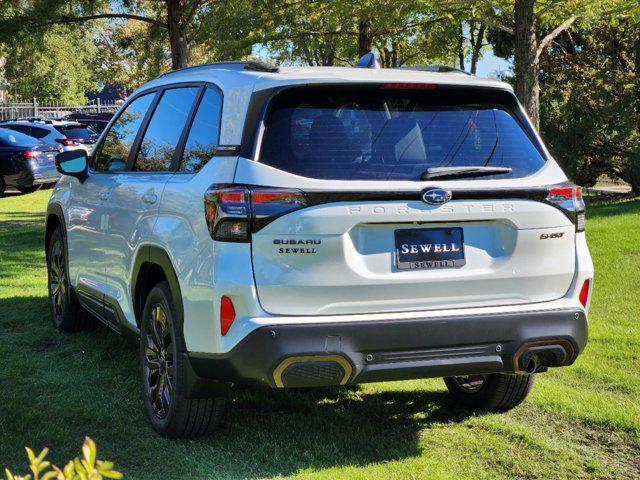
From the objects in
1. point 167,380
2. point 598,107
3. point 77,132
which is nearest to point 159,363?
point 167,380

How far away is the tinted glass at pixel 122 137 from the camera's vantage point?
588cm

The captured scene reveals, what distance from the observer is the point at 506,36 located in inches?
919

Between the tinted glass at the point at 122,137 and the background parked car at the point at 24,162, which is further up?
the tinted glass at the point at 122,137

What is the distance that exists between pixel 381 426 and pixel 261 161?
6.04ft

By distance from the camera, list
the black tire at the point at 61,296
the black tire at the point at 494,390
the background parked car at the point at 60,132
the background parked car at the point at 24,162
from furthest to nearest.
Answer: the background parked car at the point at 60,132
the background parked car at the point at 24,162
the black tire at the point at 61,296
the black tire at the point at 494,390

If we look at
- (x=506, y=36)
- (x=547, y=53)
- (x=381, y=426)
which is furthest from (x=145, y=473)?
(x=506, y=36)

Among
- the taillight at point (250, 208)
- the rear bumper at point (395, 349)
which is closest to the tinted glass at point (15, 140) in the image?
the rear bumper at point (395, 349)

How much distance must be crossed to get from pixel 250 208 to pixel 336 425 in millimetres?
1653

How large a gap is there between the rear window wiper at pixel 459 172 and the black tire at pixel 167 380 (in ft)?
4.70

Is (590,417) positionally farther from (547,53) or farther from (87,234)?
(547,53)

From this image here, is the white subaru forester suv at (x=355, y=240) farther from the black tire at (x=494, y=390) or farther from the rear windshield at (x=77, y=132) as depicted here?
the rear windshield at (x=77, y=132)

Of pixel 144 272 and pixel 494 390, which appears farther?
pixel 494 390

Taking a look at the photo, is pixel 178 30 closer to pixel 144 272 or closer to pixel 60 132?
pixel 60 132

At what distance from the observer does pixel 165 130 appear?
5.35 metres
